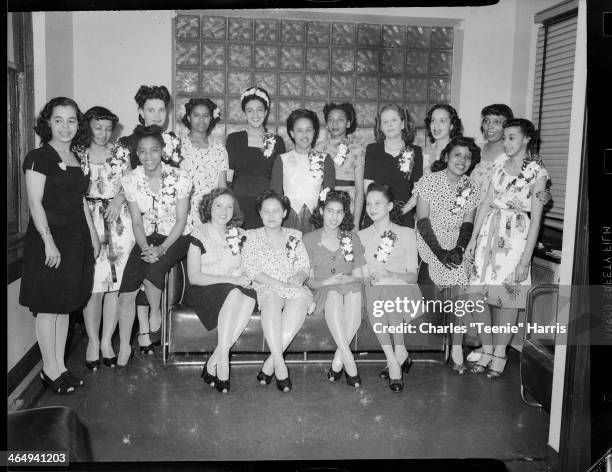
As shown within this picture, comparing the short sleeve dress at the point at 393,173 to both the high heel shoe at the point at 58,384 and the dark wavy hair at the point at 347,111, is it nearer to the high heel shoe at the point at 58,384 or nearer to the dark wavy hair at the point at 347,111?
Result: the dark wavy hair at the point at 347,111

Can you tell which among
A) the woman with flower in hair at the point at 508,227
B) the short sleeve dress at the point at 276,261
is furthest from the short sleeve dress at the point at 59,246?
the woman with flower in hair at the point at 508,227

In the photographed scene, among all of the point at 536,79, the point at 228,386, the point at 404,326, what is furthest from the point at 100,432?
the point at 536,79

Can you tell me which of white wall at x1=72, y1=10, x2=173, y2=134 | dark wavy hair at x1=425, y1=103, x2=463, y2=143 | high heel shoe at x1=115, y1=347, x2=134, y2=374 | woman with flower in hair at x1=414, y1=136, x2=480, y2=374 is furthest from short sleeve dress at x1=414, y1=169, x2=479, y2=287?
high heel shoe at x1=115, y1=347, x2=134, y2=374

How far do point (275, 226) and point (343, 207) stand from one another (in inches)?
8.0

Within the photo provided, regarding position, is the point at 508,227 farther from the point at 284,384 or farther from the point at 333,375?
the point at 284,384

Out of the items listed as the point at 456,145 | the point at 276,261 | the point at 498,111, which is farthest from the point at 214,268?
the point at 498,111

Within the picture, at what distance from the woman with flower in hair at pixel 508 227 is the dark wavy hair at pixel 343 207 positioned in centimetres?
35

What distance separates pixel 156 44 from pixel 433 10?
0.70 meters

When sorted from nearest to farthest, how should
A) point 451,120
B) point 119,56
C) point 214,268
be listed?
point 119,56 → point 451,120 → point 214,268

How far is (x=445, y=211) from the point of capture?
1.62 metres

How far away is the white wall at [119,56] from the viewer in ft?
4.73

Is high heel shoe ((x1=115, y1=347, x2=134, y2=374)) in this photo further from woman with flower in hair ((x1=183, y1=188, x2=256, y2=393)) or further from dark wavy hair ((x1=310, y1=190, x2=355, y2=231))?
dark wavy hair ((x1=310, y1=190, x2=355, y2=231))

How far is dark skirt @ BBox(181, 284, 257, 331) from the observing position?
171 cm

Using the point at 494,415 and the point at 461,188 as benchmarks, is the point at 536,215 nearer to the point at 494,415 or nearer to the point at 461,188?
the point at 461,188
